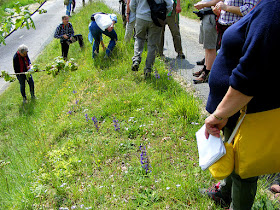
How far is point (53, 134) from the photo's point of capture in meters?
Answer: 4.59

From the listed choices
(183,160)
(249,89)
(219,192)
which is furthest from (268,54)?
(183,160)

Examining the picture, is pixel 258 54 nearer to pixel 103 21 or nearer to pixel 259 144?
pixel 259 144

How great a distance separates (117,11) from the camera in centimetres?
1384

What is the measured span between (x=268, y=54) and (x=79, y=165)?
270 cm

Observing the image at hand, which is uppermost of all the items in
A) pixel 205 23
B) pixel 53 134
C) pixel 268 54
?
pixel 268 54

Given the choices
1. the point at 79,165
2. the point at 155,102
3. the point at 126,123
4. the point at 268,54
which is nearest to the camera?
the point at 268,54

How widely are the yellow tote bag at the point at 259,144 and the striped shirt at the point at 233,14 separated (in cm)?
222

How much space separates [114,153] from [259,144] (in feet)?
7.38

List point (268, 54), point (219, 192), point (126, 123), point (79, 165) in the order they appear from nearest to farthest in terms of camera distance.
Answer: point (268, 54) → point (219, 192) → point (79, 165) → point (126, 123)

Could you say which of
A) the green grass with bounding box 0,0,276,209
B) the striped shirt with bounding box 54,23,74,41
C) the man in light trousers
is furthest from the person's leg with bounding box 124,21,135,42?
the striped shirt with bounding box 54,23,74,41

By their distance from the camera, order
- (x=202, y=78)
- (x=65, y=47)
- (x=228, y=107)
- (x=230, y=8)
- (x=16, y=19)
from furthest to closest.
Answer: (x=65, y=47)
(x=202, y=78)
(x=230, y=8)
(x=16, y=19)
(x=228, y=107)

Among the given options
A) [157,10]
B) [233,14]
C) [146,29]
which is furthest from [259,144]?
[146,29]

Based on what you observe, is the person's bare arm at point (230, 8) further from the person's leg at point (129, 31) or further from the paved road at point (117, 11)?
the person's leg at point (129, 31)

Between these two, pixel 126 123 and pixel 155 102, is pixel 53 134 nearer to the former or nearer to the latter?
pixel 126 123
